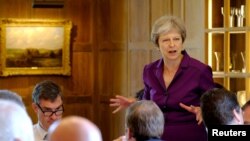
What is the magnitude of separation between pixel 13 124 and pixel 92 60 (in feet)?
18.4

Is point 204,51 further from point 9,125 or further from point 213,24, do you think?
point 9,125

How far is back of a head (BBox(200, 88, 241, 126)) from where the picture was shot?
2202 millimetres

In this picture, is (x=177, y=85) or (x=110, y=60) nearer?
(x=177, y=85)

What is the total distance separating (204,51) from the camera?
484 centimetres

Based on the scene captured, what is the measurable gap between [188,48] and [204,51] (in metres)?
0.32

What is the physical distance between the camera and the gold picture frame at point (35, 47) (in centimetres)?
677

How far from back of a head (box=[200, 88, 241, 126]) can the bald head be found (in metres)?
0.98

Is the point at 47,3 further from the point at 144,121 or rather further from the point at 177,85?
the point at 144,121

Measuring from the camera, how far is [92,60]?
7.09m

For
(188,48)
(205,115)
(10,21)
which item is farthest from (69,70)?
(205,115)

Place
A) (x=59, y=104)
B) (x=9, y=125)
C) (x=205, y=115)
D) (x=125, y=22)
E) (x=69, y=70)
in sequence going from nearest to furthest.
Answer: (x=9, y=125) < (x=205, y=115) < (x=59, y=104) < (x=125, y=22) < (x=69, y=70)

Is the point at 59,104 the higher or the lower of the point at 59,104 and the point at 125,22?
the lower

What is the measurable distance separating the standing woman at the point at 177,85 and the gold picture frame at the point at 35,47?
3807 mm

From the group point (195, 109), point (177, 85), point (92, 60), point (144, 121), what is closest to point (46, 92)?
point (177, 85)
